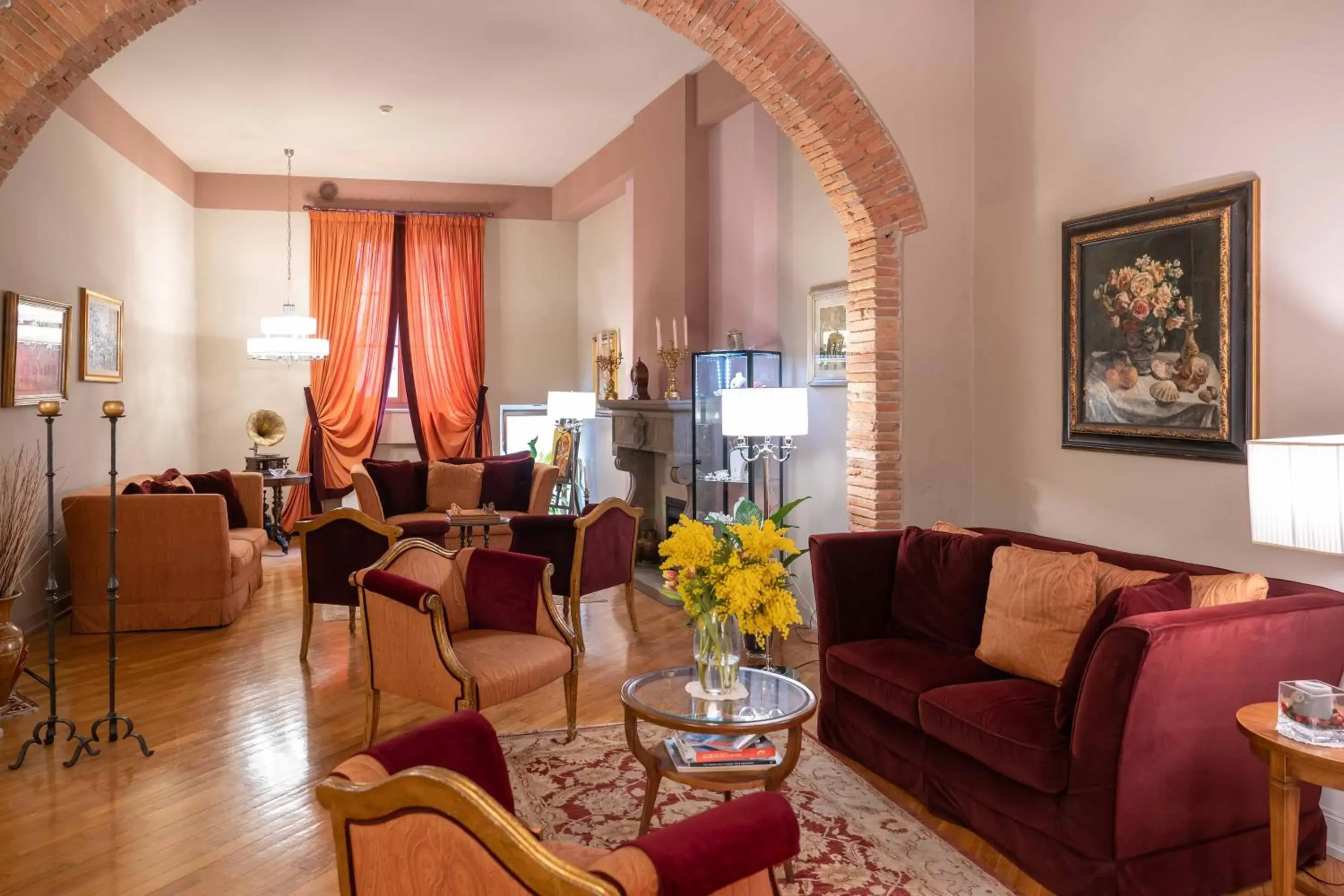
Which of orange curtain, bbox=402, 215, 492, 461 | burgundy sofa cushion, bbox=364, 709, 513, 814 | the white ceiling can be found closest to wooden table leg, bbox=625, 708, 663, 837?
burgundy sofa cushion, bbox=364, 709, 513, 814

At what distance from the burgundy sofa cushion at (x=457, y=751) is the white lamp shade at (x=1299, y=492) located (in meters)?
2.10

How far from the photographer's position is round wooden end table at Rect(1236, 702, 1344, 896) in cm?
229

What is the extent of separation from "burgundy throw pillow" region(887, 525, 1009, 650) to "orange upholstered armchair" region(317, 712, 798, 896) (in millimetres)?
2127

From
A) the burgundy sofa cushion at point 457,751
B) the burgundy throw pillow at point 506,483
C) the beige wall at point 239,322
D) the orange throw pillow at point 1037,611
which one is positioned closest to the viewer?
the burgundy sofa cushion at point 457,751

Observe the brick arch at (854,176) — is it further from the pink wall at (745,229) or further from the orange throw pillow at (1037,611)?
the pink wall at (745,229)

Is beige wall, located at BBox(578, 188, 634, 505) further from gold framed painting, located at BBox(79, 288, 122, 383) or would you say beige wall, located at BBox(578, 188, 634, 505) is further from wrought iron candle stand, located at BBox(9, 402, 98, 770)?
wrought iron candle stand, located at BBox(9, 402, 98, 770)

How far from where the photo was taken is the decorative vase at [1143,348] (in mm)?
3779

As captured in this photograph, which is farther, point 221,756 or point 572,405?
point 572,405

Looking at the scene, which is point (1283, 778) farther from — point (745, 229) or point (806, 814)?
point (745, 229)

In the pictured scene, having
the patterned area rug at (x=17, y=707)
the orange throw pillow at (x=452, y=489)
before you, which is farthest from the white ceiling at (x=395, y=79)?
the patterned area rug at (x=17, y=707)

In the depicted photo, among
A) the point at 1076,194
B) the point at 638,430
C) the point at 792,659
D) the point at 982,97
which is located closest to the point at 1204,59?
the point at 1076,194

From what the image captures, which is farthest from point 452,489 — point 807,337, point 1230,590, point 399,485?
point 1230,590

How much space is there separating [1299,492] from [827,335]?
350 centimetres

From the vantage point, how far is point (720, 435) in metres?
6.28
